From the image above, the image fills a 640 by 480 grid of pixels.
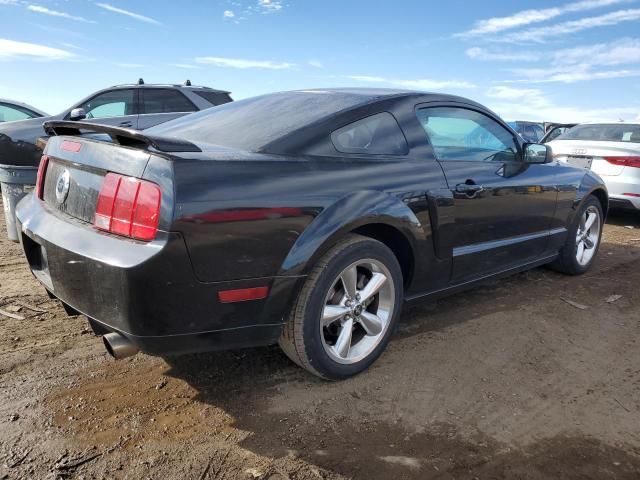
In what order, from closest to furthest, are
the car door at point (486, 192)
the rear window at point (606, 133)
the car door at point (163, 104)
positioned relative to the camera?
the car door at point (486, 192) < the car door at point (163, 104) < the rear window at point (606, 133)

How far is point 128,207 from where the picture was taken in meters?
2.13

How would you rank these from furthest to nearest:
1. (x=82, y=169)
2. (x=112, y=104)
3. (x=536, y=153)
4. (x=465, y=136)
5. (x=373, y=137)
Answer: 1. (x=112, y=104)
2. (x=536, y=153)
3. (x=465, y=136)
4. (x=373, y=137)
5. (x=82, y=169)

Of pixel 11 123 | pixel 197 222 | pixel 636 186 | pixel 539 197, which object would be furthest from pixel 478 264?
pixel 11 123

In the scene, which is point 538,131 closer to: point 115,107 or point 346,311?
point 115,107

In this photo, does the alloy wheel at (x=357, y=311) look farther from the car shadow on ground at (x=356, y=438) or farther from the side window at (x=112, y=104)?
the side window at (x=112, y=104)

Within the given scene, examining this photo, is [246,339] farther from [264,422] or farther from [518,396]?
[518,396]

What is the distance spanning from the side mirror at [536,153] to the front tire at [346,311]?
177 cm

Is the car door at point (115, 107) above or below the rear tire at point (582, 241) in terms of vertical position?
above

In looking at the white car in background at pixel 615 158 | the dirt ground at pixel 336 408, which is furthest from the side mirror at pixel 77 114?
the white car in background at pixel 615 158

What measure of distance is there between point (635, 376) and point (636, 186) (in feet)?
16.1

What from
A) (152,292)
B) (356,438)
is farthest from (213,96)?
(356,438)

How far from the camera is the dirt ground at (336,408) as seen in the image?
6.95 feet

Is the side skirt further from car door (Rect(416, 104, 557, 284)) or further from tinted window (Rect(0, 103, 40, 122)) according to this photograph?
tinted window (Rect(0, 103, 40, 122))

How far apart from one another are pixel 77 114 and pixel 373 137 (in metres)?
5.54
